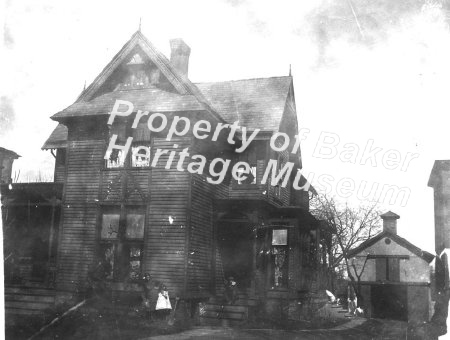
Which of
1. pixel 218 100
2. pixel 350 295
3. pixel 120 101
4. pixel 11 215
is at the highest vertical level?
pixel 218 100

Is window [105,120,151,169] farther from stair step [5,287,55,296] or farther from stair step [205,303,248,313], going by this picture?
stair step [205,303,248,313]

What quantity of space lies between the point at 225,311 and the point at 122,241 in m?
4.24

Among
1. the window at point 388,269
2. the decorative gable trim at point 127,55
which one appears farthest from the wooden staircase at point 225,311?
the window at point 388,269

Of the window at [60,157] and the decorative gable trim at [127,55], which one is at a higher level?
the decorative gable trim at [127,55]

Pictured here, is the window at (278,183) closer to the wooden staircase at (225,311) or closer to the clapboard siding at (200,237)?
the clapboard siding at (200,237)

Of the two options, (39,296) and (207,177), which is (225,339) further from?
(39,296)

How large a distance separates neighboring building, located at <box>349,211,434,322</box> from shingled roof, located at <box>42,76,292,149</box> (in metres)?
15.7

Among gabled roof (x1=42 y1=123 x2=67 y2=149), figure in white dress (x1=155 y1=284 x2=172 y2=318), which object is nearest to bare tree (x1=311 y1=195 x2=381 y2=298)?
gabled roof (x1=42 y1=123 x2=67 y2=149)

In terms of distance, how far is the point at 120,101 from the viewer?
1733 cm

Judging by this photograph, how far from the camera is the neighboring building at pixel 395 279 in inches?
1227

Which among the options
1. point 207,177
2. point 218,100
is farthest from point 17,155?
point 207,177

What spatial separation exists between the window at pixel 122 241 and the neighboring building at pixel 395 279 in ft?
63.4

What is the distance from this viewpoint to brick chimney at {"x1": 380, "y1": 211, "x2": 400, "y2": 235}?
35.1 m

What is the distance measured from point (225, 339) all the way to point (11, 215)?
13068mm
